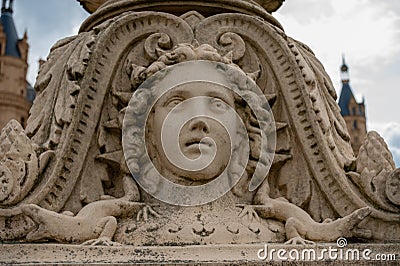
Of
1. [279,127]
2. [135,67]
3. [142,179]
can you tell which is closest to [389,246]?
[279,127]

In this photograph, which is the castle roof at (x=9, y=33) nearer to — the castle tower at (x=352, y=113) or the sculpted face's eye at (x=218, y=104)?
the castle tower at (x=352, y=113)

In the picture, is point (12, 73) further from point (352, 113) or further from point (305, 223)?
point (305, 223)

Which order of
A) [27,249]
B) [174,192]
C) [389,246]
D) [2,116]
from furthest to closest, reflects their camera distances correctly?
[2,116], [174,192], [389,246], [27,249]

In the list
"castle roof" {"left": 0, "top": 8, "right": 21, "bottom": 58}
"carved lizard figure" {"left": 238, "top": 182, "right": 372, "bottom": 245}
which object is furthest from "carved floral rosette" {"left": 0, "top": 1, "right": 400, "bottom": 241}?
"castle roof" {"left": 0, "top": 8, "right": 21, "bottom": 58}

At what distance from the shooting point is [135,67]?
2.71 m

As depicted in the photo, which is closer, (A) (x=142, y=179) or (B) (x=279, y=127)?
(A) (x=142, y=179)

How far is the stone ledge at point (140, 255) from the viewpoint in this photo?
208 centimetres

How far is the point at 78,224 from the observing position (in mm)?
2248

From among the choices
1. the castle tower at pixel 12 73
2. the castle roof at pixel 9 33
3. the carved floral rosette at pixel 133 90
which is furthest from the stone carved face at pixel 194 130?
the castle roof at pixel 9 33

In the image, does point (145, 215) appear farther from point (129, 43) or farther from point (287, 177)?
point (129, 43)

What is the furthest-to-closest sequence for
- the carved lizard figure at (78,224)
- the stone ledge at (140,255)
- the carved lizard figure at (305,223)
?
the carved lizard figure at (305,223) → the carved lizard figure at (78,224) → the stone ledge at (140,255)

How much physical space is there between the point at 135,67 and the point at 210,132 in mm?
547

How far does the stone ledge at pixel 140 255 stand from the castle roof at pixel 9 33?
3228 cm

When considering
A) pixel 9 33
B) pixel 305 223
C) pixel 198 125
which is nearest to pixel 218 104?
pixel 198 125
